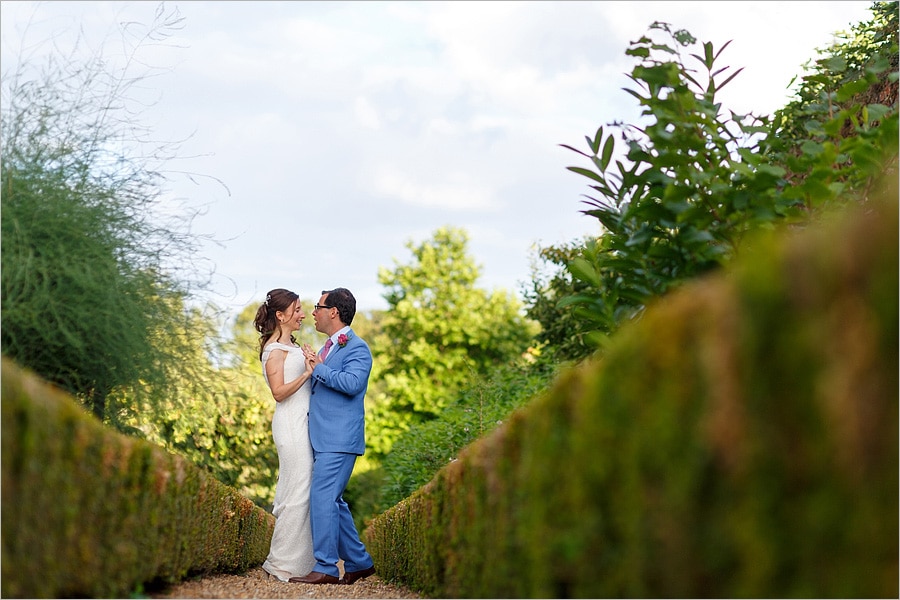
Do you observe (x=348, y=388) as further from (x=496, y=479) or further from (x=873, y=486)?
(x=873, y=486)

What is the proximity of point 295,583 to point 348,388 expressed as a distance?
5.12 ft

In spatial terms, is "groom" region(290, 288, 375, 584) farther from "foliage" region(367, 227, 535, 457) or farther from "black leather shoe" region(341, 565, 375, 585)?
"foliage" region(367, 227, 535, 457)

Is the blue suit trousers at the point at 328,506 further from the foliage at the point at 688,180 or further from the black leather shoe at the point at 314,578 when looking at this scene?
the foliage at the point at 688,180

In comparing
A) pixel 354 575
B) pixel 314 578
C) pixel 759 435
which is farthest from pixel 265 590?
pixel 759 435

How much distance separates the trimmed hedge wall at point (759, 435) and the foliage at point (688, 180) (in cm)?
155

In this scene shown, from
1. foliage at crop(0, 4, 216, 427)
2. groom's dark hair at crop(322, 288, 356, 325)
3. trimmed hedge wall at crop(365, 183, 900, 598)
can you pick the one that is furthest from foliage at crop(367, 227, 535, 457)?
trimmed hedge wall at crop(365, 183, 900, 598)

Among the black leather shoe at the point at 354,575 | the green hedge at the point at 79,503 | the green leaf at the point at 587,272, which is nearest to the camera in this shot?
the green hedge at the point at 79,503

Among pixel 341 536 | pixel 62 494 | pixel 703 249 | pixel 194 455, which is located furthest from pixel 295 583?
pixel 703 249

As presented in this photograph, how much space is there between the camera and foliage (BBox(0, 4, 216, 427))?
162 inches

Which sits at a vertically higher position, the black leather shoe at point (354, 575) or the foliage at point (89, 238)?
the foliage at point (89, 238)

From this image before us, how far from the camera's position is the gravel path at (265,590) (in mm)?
→ 4617

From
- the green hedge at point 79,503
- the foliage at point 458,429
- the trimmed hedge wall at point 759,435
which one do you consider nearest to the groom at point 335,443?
the foliage at point 458,429

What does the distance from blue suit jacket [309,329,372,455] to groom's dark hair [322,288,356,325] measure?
1.40 ft

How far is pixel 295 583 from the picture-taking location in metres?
6.52
